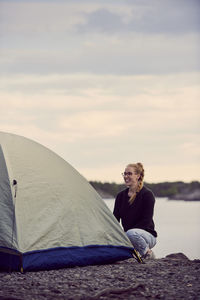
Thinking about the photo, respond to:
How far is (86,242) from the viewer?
8.48 metres

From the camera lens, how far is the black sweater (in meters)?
9.49

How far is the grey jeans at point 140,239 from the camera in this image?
9289 millimetres

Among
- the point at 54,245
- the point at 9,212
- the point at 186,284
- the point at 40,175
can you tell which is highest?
the point at 40,175

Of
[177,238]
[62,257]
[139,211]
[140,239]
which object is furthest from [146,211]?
[177,238]

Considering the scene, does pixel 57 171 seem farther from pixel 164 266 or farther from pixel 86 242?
pixel 164 266

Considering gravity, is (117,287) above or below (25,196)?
below

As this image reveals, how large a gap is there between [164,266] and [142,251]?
2.80 ft

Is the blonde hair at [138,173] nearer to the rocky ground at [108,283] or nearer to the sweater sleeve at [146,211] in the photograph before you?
the sweater sleeve at [146,211]

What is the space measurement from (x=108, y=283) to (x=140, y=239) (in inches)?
83.4

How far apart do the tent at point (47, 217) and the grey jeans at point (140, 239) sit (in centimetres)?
46

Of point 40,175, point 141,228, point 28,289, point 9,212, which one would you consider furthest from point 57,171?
point 28,289

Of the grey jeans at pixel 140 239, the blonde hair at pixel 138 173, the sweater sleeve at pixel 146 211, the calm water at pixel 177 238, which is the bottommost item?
the calm water at pixel 177 238

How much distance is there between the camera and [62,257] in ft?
27.0

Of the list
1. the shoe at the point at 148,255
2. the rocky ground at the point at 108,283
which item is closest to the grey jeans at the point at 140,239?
the shoe at the point at 148,255
